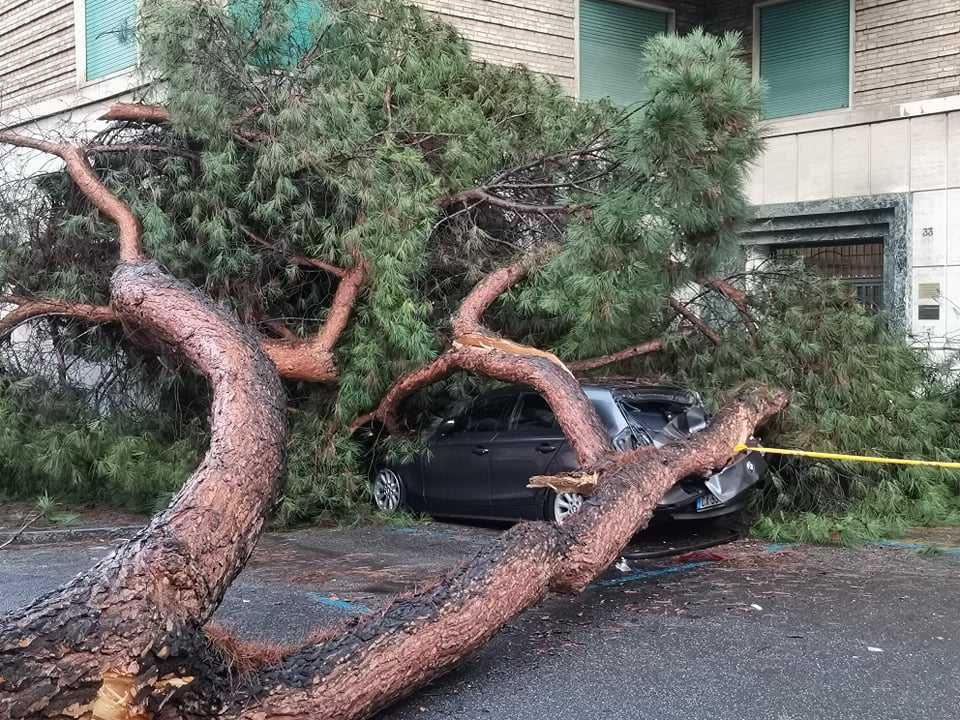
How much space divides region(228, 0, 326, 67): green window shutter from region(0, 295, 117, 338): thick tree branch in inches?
105

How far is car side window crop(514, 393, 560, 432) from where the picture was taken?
9664mm

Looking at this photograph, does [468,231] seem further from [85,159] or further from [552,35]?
[552,35]

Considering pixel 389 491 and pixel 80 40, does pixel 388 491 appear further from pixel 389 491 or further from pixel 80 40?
pixel 80 40

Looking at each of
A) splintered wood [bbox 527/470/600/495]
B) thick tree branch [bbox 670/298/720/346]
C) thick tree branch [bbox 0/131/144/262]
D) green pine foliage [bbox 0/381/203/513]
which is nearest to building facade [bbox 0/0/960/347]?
thick tree branch [bbox 0/131/144/262]

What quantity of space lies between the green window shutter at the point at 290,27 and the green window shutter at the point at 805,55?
718 centimetres

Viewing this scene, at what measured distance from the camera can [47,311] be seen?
31.9 ft

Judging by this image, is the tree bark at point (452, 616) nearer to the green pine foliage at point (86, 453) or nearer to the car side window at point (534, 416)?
the car side window at point (534, 416)

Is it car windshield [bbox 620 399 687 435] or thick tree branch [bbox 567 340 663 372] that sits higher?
thick tree branch [bbox 567 340 663 372]

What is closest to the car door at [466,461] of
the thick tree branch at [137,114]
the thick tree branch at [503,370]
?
the thick tree branch at [503,370]

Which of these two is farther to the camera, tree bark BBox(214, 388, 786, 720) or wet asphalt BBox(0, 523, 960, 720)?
wet asphalt BBox(0, 523, 960, 720)

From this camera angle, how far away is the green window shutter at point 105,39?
43.0 feet

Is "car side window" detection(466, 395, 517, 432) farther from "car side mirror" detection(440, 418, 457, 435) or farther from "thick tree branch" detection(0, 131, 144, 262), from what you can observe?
"thick tree branch" detection(0, 131, 144, 262)

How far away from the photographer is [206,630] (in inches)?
191

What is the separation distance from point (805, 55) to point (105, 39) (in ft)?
31.1
